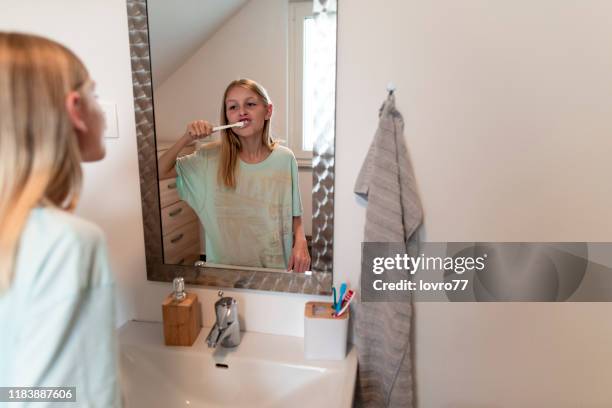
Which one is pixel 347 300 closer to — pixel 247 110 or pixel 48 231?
pixel 247 110

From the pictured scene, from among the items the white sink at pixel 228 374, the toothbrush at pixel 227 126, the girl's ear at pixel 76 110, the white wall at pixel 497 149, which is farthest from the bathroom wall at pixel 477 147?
the girl's ear at pixel 76 110

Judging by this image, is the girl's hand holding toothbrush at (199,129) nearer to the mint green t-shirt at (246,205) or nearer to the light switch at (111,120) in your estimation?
the mint green t-shirt at (246,205)

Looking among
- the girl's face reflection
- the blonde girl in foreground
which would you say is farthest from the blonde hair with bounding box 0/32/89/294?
the girl's face reflection

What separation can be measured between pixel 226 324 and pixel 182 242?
26 centimetres

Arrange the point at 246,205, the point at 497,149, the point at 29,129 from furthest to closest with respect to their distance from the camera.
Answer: the point at 246,205 < the point at 497,149 < the point at 29,129

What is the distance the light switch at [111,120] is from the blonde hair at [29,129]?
593mm

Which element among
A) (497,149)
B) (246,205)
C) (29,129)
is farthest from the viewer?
(246,205)

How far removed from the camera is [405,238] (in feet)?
3.05

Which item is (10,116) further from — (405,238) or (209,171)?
(405,238)

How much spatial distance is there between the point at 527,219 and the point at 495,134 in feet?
0.72

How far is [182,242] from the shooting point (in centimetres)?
108

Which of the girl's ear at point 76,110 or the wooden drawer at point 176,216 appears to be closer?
the girl's ear at point 76,110

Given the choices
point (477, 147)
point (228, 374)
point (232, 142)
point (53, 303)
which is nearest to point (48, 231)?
point (53, 303)

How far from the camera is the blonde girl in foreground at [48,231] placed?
44 cm
